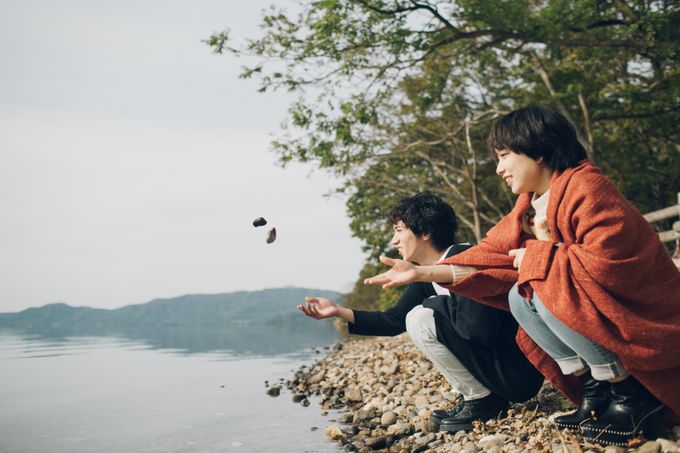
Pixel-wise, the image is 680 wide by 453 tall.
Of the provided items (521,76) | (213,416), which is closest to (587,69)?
(521,76)

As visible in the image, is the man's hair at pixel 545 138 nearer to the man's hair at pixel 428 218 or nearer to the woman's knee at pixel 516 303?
the woman's knee at pixel 516 303

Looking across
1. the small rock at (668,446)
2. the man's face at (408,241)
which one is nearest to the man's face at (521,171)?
the man's face at (408,241)

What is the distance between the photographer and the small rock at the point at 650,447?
2.84m

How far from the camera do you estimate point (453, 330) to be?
12.5 ft

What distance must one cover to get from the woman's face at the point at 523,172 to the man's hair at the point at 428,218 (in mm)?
854

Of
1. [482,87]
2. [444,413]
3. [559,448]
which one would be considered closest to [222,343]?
[482,87]

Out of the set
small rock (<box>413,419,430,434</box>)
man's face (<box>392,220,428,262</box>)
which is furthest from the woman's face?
small rock (<box>413,419,430,434</box>)

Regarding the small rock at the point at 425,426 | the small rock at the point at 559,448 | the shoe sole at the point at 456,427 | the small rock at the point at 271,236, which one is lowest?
the small rock at the point at 425,426

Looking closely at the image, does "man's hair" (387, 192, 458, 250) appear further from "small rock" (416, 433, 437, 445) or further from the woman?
"small rock" (416, 433, 437, 445)

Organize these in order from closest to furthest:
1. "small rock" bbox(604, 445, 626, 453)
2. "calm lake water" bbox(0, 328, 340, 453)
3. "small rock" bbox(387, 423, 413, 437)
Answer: "small rock" bbox(604, 445, 626, 453) < "small rock" bbox(387, 423, 413, 437) < "calm lake water" bbox(0, 328, 340, 453)

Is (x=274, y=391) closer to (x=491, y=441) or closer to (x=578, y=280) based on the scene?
(x=491, y=441)

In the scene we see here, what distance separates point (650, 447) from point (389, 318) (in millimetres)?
1795

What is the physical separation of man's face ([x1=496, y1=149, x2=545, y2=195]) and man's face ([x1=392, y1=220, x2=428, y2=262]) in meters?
1.00

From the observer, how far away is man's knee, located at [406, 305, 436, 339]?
387cm
